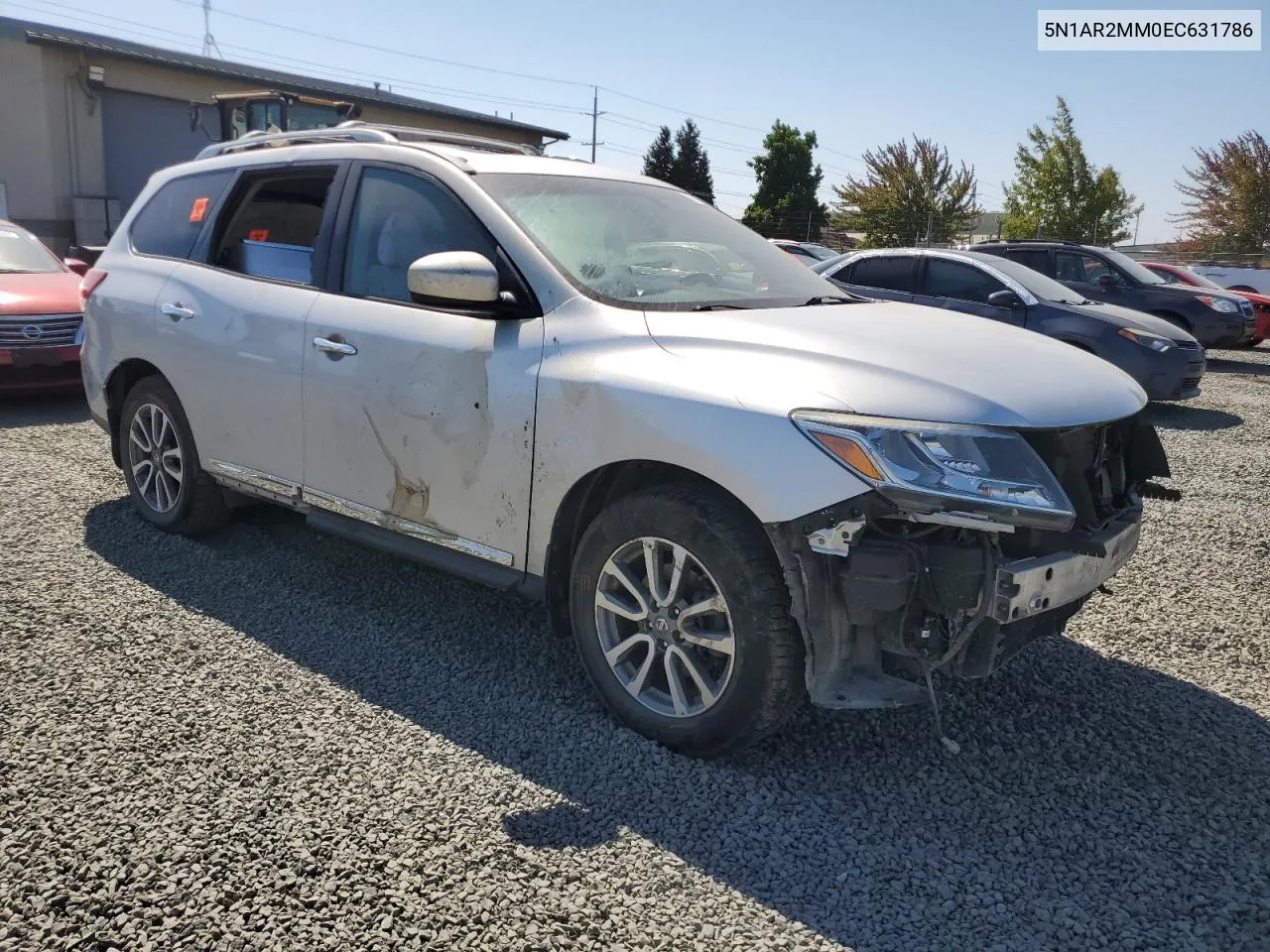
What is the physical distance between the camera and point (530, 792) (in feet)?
9.57

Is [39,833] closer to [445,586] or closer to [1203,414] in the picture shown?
[445,586]

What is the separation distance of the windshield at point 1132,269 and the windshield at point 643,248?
10.5 m

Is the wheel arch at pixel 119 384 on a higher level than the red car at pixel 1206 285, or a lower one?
lower

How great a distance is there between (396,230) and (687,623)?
1997mm

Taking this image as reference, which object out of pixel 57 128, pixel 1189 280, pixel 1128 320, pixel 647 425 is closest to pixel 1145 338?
pixel 1128 320

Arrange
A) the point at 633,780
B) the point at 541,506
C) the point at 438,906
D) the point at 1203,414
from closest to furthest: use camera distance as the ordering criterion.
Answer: the point at 438,906 < the point at 633,780 < the point at 541,506 < the point at 1203,414

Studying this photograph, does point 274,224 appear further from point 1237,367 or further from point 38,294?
point 1237,367

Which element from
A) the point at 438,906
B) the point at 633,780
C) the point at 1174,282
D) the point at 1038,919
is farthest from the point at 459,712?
the point at 1174,282

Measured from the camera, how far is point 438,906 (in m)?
2.41

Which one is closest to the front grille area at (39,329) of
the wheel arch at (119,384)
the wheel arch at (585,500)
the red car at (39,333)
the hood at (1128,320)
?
the red car at (39,333)

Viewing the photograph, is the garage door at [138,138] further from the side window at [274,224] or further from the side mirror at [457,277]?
the side mirror at [457,277]

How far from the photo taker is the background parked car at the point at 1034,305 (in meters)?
9.83

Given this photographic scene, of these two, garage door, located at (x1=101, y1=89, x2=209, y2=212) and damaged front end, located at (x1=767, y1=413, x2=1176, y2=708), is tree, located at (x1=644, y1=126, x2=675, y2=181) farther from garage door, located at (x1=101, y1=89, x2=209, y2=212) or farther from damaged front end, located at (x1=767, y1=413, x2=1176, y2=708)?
damaged front end, located at (x1=767, y1=413, x2=1176, y2=708)

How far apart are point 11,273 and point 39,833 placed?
788cm
